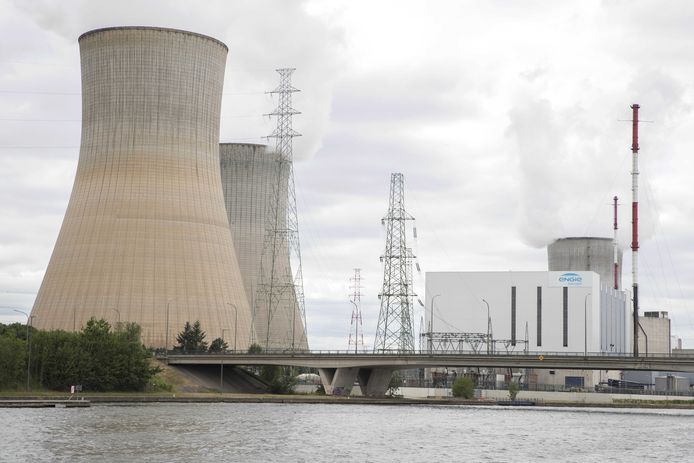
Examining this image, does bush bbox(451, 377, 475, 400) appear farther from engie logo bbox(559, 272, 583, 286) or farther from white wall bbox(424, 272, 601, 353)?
engie logo bbox(559, 272, 583, 286)

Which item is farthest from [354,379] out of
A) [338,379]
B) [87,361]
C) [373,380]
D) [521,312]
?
[521,312]

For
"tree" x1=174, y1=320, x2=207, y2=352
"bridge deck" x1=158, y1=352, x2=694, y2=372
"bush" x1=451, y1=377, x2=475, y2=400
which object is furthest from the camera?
"bush" x1=451, y1=377, x2=475, y2=400

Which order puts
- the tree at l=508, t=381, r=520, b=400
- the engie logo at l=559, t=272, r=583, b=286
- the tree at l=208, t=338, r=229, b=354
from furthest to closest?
the engie logo at l=559, t=272, r=583, b=286 < the tree at l=508, t=381, r=520, b=400 < the tree at l=208, t=338, r=229, b=354

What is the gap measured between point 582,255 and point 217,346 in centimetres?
6831

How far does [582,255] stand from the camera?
15088cm

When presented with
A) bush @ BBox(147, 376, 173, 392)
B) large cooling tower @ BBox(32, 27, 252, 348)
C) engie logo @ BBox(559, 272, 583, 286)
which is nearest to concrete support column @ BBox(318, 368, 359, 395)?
large cooling tower @ BBox(32, 27, 252, 348)

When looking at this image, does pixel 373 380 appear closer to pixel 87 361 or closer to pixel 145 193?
pixel 145 193

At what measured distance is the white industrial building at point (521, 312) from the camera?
442ft

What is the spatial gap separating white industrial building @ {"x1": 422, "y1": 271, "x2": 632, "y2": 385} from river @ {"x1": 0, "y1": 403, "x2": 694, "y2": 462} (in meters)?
55.2

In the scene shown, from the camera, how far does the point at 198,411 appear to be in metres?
69.8

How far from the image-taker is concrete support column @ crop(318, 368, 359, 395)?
92.1 meters

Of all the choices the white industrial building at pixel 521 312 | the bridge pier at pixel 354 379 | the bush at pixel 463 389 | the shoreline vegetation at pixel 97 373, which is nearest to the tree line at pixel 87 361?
the shoreline vegetation at pixel 97 373

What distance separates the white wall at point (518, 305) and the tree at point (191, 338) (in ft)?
166

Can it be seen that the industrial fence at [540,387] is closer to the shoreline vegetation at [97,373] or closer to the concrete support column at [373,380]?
the concrete support column at [373,380]
